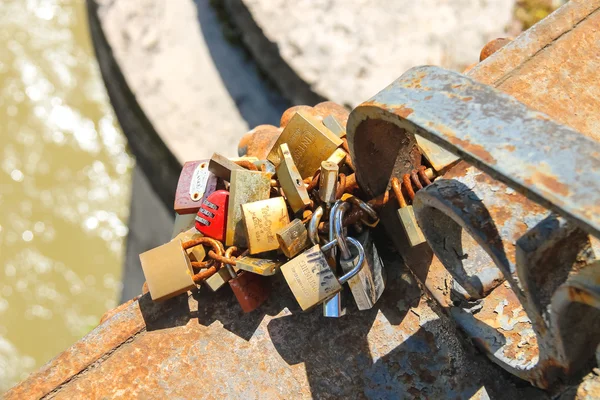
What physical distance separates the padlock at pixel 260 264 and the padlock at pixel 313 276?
0.12 feet

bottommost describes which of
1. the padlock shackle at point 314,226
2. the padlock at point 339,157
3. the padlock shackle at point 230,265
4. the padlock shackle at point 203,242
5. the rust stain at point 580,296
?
the padlock shackle at point 230,265

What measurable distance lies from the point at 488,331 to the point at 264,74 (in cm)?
232

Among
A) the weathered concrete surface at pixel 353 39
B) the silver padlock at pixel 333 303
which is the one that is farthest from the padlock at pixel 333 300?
the weathered concrete surface at pixel 353 39

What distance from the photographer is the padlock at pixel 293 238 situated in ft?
3.47

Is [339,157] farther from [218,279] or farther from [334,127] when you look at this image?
[218,279]

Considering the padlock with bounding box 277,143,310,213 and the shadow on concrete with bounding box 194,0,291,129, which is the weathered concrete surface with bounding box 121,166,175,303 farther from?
the padlock with bounding box 277,143,310,213

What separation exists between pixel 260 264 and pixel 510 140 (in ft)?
1.95

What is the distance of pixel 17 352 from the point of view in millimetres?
3012

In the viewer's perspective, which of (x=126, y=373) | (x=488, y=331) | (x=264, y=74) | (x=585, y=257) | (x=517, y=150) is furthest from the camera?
(x=264, y=74)

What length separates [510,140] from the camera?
601 mm

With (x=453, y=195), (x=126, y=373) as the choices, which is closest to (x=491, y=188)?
(x=453, y=195)

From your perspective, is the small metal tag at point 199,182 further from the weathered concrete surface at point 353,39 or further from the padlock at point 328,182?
the weathered concrete surface at point 353,39

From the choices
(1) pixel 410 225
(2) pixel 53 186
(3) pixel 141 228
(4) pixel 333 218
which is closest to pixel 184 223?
(4) pixel 333 218

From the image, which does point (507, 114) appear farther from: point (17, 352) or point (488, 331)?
point (17, 352)
